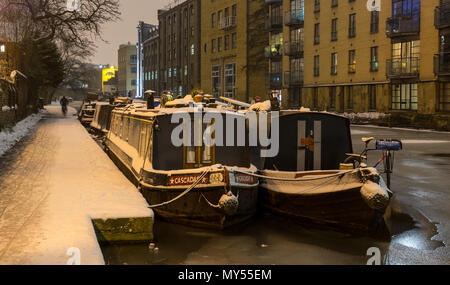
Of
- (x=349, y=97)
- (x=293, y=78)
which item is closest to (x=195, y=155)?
(x=349, y=97)

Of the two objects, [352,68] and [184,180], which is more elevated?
[352,68]

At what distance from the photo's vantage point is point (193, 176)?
10172mm

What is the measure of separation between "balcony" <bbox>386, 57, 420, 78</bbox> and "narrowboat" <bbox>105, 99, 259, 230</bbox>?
29279 mm

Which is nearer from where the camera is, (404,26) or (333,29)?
(404,26)

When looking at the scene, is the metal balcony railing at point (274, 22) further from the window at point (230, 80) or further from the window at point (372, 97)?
the window at point (372, 97)

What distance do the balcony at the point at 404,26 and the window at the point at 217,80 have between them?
31.1m

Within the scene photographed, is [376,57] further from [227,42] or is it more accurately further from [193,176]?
[193,176]

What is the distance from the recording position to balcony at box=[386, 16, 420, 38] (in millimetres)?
36938

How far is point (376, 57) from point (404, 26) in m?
4.36

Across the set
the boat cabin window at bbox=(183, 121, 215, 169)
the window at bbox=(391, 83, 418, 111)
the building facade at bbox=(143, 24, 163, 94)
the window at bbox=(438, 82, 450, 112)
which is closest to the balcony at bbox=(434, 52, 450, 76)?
the window at bbox=(438, 82, 450, 112)

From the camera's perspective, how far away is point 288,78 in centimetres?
5219

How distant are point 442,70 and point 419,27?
4271 mm

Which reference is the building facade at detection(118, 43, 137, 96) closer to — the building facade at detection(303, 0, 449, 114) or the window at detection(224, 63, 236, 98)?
the window at detection(224, 63, 236, 98)

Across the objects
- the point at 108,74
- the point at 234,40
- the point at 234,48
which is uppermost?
the point at 108,74
